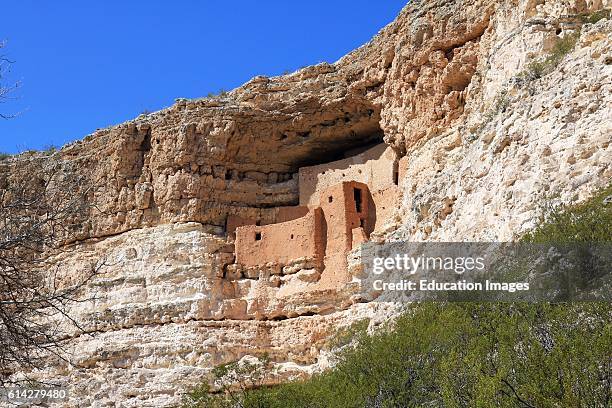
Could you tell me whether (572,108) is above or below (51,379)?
above

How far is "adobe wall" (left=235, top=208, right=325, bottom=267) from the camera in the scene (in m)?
25.2

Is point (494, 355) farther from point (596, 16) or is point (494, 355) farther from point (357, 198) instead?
point (357, 198)

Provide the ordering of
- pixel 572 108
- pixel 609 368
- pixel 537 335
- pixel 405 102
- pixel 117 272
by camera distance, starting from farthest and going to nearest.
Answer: pixel 117 272 → pixel 405 102 → pixel 572 108 → pixel 537 335 → pixel 609 368

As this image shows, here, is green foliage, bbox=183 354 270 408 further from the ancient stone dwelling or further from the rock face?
the ancient stone dwelling

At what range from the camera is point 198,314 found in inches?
985

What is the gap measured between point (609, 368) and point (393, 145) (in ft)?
52.9

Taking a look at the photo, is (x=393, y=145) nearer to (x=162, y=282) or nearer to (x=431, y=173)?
(x=431, y=173)

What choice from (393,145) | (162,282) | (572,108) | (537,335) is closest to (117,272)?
(162,282)

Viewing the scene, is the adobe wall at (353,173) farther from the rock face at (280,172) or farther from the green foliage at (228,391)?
the green foliage at (228,391)

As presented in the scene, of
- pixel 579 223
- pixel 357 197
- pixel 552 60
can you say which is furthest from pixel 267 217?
pixel 579 223

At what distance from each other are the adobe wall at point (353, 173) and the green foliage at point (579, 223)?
12.5m

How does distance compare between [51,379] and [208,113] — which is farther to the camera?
[208,113]

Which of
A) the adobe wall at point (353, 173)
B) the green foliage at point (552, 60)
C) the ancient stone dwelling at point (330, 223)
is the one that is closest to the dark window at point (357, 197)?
the ancient stone dwelling at point (330, 223)

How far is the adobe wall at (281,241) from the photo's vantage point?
25203 mm
